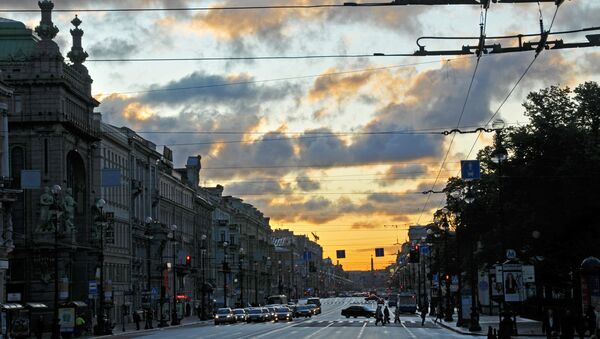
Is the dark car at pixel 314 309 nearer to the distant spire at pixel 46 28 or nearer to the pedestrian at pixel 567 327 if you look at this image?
the distant spire at pixel 46 28

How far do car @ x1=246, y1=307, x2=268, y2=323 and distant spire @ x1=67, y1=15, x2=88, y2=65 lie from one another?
30.7 meters

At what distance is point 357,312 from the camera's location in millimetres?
123188

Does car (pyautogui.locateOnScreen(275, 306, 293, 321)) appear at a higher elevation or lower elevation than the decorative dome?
lower

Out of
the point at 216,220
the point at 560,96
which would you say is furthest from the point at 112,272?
the point at 216,220

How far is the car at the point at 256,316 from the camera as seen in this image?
108m

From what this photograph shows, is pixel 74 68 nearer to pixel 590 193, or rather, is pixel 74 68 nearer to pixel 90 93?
pixel 90 93

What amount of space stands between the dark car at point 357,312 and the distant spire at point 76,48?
44195mm

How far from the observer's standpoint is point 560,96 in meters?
71.7

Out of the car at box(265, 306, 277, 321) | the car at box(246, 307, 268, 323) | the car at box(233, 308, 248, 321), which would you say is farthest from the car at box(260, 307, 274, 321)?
the car at box(233, 308, 248, 321)

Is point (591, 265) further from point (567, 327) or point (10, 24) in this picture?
point (10, 24)

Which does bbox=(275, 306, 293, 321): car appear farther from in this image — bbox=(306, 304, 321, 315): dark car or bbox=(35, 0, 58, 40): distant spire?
bbox=(35, 0, 58, 40): distant spire

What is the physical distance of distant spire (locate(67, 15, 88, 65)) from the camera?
95.9m

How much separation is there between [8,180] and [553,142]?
119 ft

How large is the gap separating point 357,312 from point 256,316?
62.6 ft
